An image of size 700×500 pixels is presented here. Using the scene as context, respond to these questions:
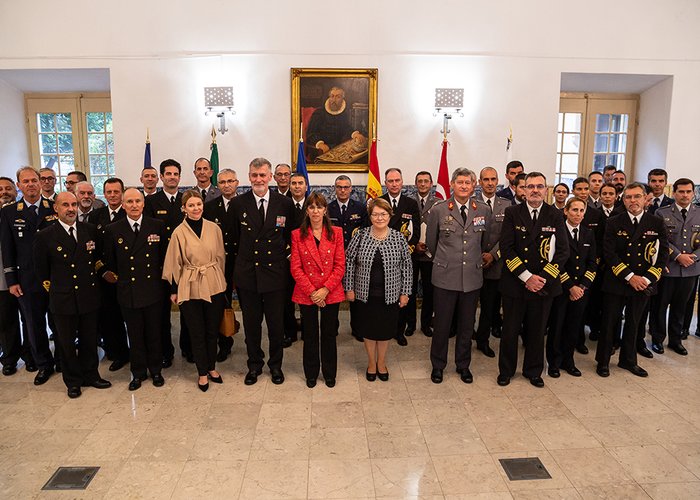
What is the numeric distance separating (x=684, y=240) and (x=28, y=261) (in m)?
5.90

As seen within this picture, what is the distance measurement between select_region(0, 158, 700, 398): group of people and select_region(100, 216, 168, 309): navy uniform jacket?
0.01 m

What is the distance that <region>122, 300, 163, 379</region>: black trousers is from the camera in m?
3.96

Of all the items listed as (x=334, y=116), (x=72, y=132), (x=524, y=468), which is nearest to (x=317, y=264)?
(x=524, y=468)

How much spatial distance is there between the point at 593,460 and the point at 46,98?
815 centimetres

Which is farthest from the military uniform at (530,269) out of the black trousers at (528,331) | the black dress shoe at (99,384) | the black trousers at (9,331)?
the black trousers at (9,331)

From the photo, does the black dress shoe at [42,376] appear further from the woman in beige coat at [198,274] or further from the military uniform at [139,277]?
the woman in beige coat at [198,274]

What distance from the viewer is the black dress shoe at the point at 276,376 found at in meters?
4.11

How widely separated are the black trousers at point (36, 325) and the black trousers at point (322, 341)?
223cm

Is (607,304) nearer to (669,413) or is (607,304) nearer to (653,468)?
(669,413)

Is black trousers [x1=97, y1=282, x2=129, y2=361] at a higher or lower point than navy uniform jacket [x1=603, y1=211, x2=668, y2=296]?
lower

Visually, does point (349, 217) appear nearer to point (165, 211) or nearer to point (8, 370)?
point (165, 211)

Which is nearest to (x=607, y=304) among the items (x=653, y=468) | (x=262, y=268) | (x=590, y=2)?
(x=653, y=468)

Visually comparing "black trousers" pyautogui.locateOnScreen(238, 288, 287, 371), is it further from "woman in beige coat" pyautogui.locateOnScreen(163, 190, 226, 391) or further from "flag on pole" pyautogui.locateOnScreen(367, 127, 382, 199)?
"flag on pole" pyautogui.locateOnScreen(367, 127, 382, 199)

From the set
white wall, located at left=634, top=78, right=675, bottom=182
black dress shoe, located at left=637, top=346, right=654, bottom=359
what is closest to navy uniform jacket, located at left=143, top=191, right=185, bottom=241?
black dress shoe, located at left=637, top=346, right=654, bottom=359
